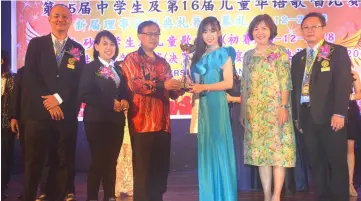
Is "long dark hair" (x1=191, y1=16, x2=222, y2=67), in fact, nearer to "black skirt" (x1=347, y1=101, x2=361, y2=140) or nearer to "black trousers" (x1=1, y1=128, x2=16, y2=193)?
"black skirt" (x1=347, y1=101, x2=361, y2=140)

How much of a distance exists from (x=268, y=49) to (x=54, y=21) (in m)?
1.57

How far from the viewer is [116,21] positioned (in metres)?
5.32

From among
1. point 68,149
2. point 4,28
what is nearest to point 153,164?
point 68,149

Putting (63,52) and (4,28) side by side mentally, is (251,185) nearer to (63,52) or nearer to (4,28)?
(63,52)

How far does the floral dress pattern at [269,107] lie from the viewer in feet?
11.0

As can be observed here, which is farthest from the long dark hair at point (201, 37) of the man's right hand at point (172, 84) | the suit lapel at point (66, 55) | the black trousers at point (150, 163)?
the suit lapel at point (66, 55)

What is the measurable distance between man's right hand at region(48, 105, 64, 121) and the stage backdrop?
185 cm

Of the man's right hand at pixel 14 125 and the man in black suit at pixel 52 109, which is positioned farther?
the man's right hand at pixel 14 125

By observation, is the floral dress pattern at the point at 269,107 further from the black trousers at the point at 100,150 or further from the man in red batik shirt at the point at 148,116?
the black trousers at the point at 100,150

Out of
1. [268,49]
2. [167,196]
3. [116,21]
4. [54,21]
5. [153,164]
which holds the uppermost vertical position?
[116,21]

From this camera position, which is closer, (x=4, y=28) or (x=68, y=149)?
(x=68, y=149)

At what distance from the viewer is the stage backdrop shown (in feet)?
17.3

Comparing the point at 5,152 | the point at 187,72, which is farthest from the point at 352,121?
the point at 5,152

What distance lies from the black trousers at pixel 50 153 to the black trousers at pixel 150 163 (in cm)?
52
